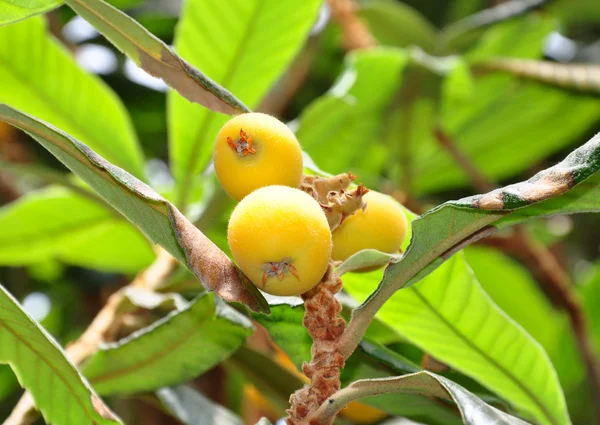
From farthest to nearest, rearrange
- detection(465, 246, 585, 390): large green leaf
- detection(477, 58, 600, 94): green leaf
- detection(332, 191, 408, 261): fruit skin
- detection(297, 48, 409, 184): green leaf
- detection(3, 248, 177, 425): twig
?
detection(465, 246, 585, 390): large green leaf → detection(477, 58, 600, 94): green leaf → detection(297, 48, 409, 184): green leaf → detection(3, 248, 177, 425): twig → detection(332, 191, 408, 261): fruit skin

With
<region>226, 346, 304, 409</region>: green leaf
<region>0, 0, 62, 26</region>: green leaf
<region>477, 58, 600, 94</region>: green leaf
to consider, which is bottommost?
<region>226, 346, 304, 409</region>: green leaf

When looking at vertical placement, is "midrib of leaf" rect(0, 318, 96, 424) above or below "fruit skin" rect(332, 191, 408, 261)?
below

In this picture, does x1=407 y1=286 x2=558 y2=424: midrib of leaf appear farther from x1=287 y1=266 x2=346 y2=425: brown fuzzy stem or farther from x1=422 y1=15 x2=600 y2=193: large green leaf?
x1=422 y1=15 x2=600 y2=193: large green leaf

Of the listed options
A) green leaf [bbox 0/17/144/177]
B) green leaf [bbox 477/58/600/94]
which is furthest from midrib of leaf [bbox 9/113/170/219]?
green leaf [bbox 477/58/600/94]

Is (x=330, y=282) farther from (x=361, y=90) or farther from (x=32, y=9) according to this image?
(x=361, y=90)

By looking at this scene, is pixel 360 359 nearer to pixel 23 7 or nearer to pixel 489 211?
pixel 489 211

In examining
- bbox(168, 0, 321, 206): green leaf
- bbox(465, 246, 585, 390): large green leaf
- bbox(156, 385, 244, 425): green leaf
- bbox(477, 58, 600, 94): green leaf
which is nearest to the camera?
bbox(156, 385, 244, 425): green leaf

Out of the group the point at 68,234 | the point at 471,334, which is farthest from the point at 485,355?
the point at 68,234
